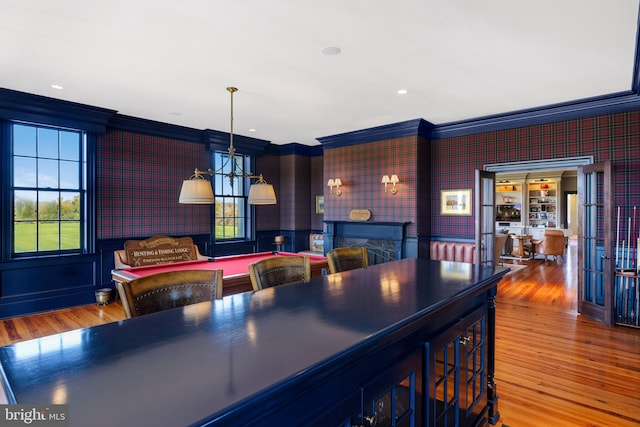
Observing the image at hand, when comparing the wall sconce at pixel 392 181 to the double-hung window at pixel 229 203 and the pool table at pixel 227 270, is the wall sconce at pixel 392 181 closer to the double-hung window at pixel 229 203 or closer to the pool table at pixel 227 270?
the pool table at pixel 227 270

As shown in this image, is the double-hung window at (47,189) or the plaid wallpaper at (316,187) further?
the plaid wallpaper at (316,187)

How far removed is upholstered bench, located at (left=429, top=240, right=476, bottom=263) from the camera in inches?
217

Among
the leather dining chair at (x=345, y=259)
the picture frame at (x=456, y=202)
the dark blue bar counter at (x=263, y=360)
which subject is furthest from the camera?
Answer: the picture frame at (x=456, y=202)

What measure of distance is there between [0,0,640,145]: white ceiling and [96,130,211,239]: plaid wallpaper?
83 cm

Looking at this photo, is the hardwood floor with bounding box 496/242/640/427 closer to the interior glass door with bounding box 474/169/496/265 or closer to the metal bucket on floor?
the interior glass door with bounding box 474/169/496/265

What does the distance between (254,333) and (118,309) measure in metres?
4.58

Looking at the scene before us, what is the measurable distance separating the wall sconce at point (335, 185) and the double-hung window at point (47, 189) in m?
4.08

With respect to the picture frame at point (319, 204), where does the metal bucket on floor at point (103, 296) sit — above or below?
below

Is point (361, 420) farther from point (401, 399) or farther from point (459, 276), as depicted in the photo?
point (459, 276)

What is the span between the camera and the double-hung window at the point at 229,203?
6.69 meters

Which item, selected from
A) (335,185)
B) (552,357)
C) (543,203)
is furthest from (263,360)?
(543,203)

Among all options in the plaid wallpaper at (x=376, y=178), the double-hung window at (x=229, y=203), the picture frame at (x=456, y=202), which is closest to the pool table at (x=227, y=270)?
the plaid wallpaper at (x=376, y=178)

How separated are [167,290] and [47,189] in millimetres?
4324

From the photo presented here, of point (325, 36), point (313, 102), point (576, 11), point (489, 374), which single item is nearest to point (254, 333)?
point (489, 374)
